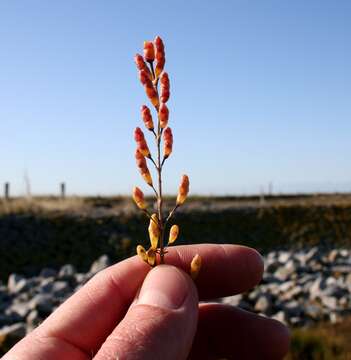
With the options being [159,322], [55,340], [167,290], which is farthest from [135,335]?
[55,340]

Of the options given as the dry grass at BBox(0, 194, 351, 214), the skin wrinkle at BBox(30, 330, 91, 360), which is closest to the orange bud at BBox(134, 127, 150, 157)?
the skin wrinkle at BBox(30, 330, 91, 360)

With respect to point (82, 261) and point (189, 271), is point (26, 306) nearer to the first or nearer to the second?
point (82, 261)

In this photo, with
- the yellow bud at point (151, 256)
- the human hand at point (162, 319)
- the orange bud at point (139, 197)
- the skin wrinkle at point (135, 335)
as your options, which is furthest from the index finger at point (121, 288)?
the orange bud at point (139, 197)

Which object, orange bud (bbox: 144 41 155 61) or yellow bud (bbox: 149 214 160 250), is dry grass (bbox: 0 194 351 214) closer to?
yellow bud (bbox: 149 214 160 250)

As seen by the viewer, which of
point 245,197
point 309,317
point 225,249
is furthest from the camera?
point 245,197

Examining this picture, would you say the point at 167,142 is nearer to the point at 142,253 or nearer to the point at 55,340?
the point at 142,253

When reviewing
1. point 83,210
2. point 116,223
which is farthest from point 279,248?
point 83,210
